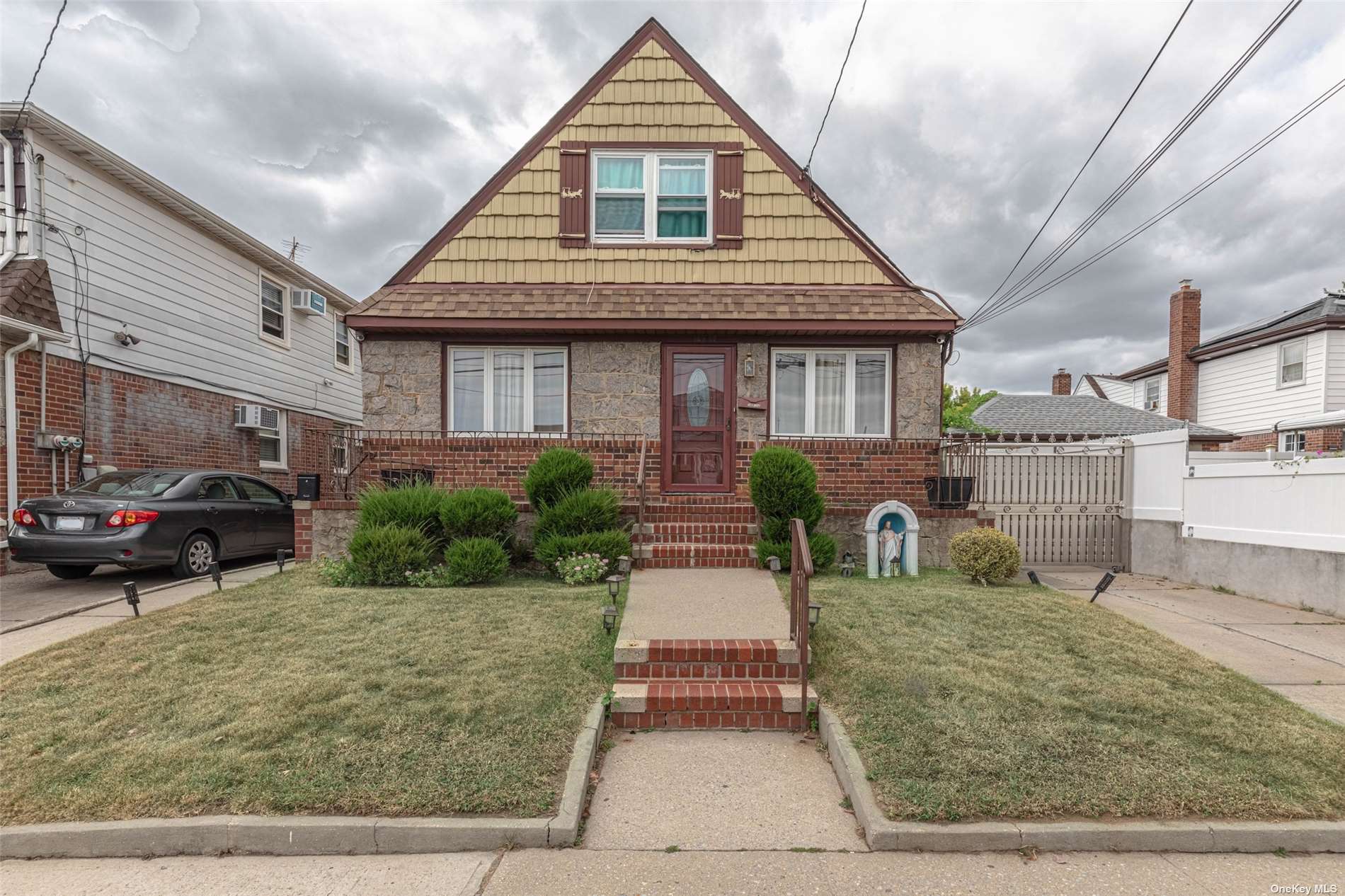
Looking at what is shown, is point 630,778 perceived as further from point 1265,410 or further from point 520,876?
point 1265,410

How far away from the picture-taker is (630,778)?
11.2 ft

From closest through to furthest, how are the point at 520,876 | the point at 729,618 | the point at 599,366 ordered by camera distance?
the point at 520,876 → the point at 729,618 → the point at 599,366

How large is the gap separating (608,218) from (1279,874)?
9.22 metres

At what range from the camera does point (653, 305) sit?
8680 millimetres

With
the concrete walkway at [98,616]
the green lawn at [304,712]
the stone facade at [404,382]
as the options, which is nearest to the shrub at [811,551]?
the green lawn at [304,712]

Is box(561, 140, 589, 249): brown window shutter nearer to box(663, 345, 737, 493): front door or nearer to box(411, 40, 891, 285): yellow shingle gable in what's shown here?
box(411, 40, 891, 285): yellow shingle gable

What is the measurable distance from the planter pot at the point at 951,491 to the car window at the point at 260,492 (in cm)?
943

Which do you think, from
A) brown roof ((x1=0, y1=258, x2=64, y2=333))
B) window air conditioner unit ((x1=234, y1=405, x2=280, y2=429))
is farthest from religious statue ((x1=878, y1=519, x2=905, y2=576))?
window air conditioner unit ((x1=234, y1=405, x2=280, y2=429))

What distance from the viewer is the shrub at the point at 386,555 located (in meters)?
6.65

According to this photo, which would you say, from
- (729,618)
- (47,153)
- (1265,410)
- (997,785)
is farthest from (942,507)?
(1265,410)

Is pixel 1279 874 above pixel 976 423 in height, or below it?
below

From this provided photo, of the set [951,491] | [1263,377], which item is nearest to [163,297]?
[951,491]

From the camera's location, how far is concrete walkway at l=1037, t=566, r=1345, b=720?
4422 mm

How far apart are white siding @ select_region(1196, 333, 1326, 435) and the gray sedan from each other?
72.3 feet
